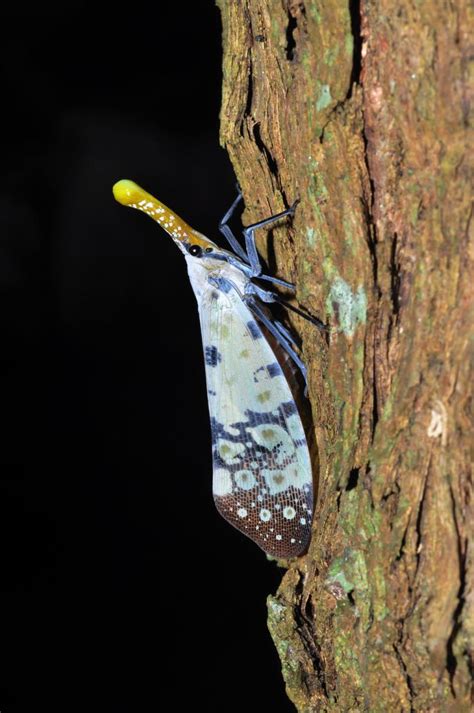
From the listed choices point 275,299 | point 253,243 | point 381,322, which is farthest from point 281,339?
point 381,322

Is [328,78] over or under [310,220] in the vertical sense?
over

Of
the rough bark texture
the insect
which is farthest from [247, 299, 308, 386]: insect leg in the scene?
the rough bark texture

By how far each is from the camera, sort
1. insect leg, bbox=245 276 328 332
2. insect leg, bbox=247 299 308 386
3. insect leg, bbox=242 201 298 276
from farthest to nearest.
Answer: insect leg, bbox=247 299 308 386 → insect leg, bbox=242 201 298 276 → insect leg, bbox=245 276 328 332

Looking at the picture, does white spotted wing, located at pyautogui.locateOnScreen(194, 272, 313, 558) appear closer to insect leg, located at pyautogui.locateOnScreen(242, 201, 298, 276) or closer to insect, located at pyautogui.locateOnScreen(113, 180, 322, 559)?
insect, located at pyautogui.locateOnScreen(113, 180, 322, 559)

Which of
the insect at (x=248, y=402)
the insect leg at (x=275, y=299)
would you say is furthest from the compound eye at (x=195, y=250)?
the insect leg at (x=275, y=299)

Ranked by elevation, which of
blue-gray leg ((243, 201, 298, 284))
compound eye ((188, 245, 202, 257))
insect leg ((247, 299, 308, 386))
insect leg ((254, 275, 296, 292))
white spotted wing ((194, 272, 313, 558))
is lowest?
white spotted wing ((194, 272, 313, 558))

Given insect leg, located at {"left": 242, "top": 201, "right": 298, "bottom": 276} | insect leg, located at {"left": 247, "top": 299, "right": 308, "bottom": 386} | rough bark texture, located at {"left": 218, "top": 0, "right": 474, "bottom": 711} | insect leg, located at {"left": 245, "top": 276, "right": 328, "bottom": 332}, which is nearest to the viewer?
rough bark texture, located at {"left": 218, "top": 0, "right": 474, "bottom": 711}

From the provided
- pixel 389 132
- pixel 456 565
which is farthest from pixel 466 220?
pixel 456 565

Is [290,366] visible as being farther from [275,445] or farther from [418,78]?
[418,78]
